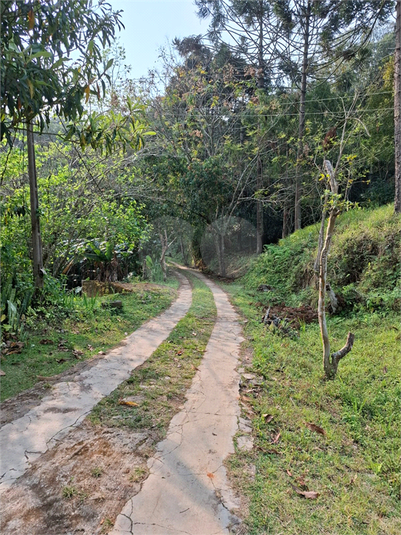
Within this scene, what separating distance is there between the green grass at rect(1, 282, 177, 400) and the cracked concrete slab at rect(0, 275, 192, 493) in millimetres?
335

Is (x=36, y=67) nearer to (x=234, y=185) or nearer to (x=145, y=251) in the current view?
(x=234, y=185)

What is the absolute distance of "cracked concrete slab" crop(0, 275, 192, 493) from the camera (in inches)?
83.4

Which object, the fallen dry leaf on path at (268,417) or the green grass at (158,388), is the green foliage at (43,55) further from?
the fallen dry leaf on path at (268,417)

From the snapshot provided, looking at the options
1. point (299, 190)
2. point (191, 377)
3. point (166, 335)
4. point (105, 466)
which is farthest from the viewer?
point (299, 190)

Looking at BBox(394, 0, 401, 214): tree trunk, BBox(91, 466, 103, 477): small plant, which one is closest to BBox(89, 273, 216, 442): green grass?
BBox(91, 466, 103, 477): small plant

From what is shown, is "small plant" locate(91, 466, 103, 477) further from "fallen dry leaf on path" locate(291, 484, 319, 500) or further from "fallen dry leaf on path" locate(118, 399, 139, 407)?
"fallen dry leaf on path" locate(291, 484, 319, 500)

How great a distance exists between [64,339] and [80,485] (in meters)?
2.82

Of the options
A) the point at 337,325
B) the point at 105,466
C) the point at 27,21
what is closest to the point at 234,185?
the point at 337,325

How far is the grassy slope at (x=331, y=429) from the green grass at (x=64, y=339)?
2.16m

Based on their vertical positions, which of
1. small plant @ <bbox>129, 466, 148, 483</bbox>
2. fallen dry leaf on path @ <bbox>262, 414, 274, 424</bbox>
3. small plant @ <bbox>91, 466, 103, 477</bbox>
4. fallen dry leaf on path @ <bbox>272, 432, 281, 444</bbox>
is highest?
small plant @ <bbox>91, 466, 103, 477</bbox>

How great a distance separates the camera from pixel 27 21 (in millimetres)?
2984

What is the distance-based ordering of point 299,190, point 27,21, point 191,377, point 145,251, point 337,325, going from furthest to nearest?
point 145,251
point 299,190
point 337,325
point 191,377
point 27,21

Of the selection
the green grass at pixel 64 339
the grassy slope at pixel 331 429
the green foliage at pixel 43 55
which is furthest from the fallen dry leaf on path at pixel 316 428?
the green foliage at pixel 43 55

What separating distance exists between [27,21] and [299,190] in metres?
12.6
